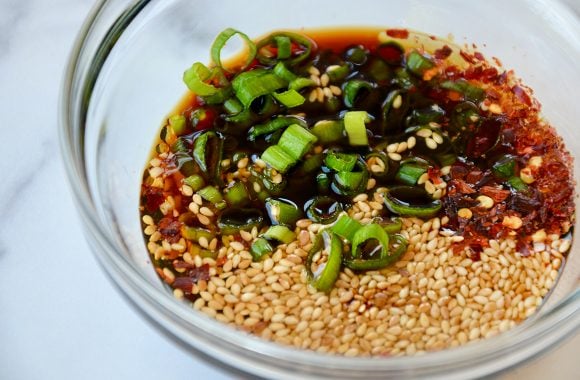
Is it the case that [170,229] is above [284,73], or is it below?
below

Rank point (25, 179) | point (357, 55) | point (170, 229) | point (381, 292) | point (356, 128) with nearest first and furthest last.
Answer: point (381, 292), point (170, 229), point (356, 128), point (25, 179), point (357, 55)

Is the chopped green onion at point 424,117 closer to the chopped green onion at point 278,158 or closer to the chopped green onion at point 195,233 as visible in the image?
the chopped green onion at point 278,158

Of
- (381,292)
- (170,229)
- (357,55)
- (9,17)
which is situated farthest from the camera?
(9,17)

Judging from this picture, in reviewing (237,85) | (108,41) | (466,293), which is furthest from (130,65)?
(466,293)

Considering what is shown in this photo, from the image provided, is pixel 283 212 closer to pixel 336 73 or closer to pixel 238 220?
pixel 238 220

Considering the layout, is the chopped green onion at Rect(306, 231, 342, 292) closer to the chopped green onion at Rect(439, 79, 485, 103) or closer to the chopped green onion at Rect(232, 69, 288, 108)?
the chopped green onion at Rect(232, 69, 288, 108)

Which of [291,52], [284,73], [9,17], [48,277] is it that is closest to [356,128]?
[284,73]
